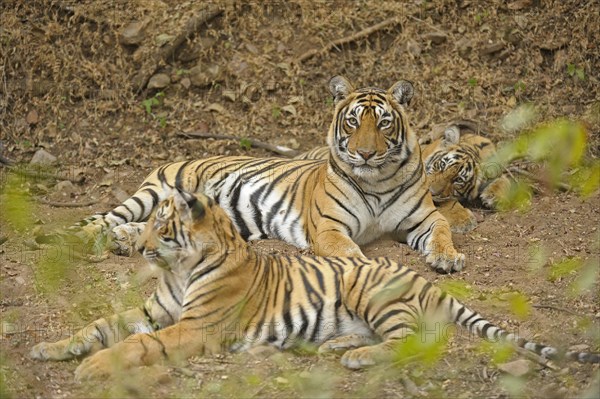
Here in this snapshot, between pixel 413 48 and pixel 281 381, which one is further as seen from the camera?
pixel 413 48

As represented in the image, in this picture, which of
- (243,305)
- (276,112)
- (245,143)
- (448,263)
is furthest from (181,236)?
(276,112)

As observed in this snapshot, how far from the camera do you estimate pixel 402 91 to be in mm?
7512

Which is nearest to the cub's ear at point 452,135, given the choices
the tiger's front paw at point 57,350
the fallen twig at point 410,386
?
the fallen twig at point 410,386

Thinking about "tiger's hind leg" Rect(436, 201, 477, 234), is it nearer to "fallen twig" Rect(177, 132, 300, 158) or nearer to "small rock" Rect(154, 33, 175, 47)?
"fallen twig" Rect(177, 132, 300, 158)

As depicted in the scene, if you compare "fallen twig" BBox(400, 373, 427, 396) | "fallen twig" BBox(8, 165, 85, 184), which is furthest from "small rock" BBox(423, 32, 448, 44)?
"fallen twig" BBox(400, 373, 427, 396)

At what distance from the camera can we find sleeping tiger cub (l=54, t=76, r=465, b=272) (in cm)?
720

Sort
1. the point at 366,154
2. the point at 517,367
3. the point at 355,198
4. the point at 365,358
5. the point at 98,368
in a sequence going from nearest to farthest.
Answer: the point at 98,368
the point at 517,367
the point at 365,358
the point at 366,154
the point at 355,198

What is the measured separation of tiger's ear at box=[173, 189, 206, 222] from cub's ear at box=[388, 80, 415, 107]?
282cm

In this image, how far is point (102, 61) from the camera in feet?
31.7

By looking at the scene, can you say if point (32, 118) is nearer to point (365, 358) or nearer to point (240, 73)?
point (240, 73)

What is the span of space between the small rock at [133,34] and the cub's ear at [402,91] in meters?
3.32

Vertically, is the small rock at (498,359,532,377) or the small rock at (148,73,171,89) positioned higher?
the small rock at (148,73,171,89)

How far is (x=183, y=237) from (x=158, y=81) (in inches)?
190

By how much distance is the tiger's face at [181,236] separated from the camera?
5.09 metres
